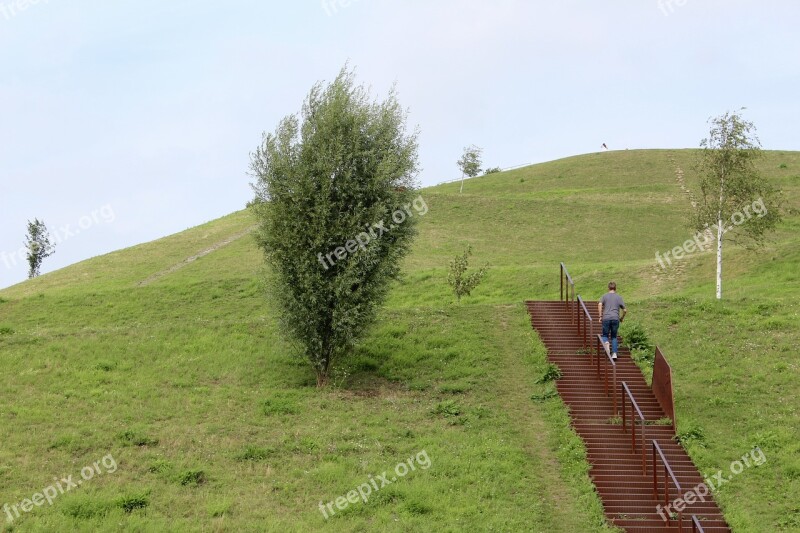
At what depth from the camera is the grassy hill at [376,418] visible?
1723 centimetres

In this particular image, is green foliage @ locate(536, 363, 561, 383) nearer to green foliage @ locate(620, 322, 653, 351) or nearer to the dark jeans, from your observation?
the dark jeans

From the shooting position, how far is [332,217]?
83.1ft

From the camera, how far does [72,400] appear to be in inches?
942

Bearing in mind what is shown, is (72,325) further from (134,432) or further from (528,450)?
(528,450)

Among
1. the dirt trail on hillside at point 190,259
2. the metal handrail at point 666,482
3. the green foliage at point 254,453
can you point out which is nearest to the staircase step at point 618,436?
the metal handrail at point 666,482

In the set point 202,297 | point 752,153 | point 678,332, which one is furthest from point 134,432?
point 752,153

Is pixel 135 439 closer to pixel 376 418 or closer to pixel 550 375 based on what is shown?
pixel 376 418

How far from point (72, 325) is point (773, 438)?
33230 millimetres
